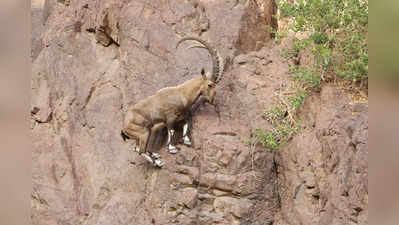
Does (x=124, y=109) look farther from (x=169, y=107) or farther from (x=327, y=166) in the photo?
(x=327, y=166)

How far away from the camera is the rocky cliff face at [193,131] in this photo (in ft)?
20.1

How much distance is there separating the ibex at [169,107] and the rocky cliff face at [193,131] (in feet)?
1.00

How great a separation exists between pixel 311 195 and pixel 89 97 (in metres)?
4.16

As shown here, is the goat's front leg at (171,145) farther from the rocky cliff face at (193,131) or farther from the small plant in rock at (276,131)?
the small plant in rock at (276,131)

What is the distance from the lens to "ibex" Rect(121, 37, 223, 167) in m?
6.37

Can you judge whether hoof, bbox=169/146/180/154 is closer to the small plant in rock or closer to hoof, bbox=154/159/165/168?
hoof, bbox=154/159/165/168

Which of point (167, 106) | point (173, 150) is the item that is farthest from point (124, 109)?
point (173, 150)

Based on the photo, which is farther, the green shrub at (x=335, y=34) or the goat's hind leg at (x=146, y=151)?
the goat's hind leg at (x=146, y=151)

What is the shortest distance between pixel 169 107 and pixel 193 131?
0.52 m

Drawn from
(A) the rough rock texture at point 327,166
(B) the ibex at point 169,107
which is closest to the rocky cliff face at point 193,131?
(A) the rough rock texture at point 327,166

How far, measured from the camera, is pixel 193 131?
6.55 metres

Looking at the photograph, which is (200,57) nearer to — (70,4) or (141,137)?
(141,137)

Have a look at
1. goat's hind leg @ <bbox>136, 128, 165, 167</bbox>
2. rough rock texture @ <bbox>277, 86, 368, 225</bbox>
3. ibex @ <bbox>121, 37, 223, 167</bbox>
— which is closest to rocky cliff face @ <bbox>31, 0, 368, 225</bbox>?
rough rock texture @ <bbox>277, 86, 368, 225</bbox>

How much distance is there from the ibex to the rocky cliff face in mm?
306
